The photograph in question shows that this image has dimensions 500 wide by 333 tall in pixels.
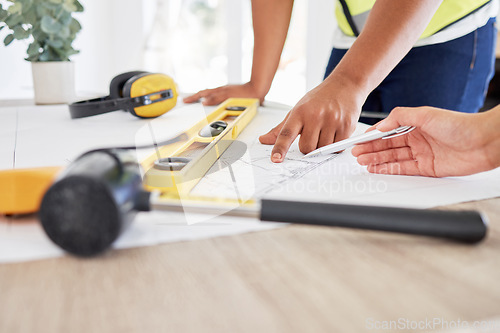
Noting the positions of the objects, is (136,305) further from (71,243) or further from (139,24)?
(139,24)

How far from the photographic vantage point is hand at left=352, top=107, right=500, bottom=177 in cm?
55

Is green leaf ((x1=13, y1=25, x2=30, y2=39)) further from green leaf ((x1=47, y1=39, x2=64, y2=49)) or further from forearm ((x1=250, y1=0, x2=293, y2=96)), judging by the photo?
forearm ((x1=250, y1=0, x2=293, y2=96))

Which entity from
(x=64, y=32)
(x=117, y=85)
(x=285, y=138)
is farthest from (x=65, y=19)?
(x=285, y=138)

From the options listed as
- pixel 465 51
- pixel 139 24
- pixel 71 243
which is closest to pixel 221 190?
pixel 71 243

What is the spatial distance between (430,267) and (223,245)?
0.57 feet

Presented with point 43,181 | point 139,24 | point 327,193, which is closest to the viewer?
point 43,181

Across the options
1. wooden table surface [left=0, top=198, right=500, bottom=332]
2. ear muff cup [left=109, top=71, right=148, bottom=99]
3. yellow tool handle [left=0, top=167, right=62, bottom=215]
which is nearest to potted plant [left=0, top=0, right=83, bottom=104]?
ear muff cup [left=109, top=71, right=148, bottom=99]

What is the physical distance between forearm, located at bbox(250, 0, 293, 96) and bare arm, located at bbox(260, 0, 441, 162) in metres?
0.55

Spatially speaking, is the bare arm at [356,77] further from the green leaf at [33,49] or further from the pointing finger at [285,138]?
the green leaf at [33,49]

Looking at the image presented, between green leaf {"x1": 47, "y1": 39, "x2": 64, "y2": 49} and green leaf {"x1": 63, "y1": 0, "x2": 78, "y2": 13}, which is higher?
green leaf {"x1": 63, "y1": 0, "x2": 78, "y2": 13}

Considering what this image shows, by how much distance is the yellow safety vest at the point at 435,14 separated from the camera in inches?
41.5

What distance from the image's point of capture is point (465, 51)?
1.12 metres

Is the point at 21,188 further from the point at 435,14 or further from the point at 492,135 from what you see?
the point at 435,14

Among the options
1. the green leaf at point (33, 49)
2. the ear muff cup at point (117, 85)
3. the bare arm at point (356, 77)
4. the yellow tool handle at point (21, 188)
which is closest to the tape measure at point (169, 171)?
the yellow tool handle at point (21, 188)
